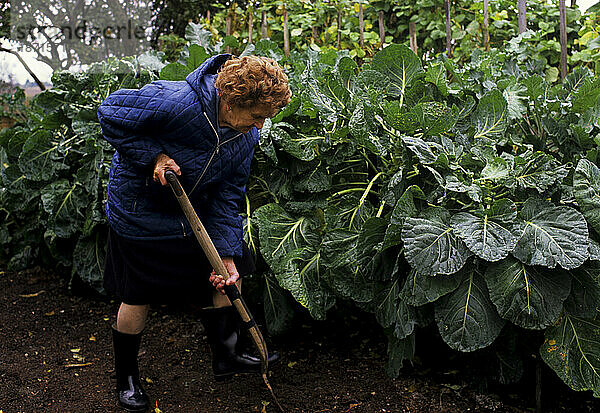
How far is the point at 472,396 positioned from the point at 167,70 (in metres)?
2.21

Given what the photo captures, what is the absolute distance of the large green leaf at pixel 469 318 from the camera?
92.0 inches

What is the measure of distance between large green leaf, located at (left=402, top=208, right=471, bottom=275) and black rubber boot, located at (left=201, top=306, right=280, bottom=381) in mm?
798

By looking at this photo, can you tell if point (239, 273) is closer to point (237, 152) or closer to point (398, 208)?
point (237, 152)

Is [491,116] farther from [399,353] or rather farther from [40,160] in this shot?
[40,160]

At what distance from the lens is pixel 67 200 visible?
3527 mm

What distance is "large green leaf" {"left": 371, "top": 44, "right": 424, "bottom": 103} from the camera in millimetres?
2898

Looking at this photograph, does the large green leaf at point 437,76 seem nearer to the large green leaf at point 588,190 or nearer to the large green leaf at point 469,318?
the large green leaf at point 588,190

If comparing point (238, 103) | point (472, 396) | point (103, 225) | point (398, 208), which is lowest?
point (472, 396)

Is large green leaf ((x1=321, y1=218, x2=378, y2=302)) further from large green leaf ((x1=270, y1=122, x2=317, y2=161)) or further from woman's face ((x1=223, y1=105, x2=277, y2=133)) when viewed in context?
woman's face ((x1=223, y1=105, x2=277, y2=133))

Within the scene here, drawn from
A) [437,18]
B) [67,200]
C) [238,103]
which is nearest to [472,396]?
[238,103]

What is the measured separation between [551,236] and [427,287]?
50cm

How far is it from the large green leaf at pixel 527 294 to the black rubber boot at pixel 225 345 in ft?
3.46

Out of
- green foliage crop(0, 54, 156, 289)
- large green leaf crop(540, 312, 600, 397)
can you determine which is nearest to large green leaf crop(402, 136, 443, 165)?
large green leaf crop(540, 312, 600, 397)

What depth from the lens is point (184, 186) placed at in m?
2.22
